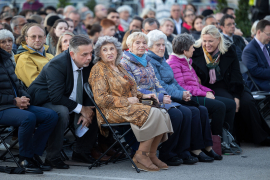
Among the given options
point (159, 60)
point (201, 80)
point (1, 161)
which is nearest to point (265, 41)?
point (201, 80)

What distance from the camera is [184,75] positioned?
251 inches

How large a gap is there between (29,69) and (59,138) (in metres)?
1.29

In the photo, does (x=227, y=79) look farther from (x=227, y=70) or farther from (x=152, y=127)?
(x=152, y=127)

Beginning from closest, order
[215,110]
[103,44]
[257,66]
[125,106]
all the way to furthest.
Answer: [125,106], [103,44], [215,110], [257,66]

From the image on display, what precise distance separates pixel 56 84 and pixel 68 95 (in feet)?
0.84

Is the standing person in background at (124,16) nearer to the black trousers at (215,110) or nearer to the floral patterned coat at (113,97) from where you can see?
the black trousers at (215,110)

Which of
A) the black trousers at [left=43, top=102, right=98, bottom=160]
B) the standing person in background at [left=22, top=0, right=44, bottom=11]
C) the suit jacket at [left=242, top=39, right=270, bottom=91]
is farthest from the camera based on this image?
the standing person in background at [left=22, top=0, right=44, bottom=11]

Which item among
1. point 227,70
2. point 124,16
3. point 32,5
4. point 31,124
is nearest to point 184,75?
point 227,70

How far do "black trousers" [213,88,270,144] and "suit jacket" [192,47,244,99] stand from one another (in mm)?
132

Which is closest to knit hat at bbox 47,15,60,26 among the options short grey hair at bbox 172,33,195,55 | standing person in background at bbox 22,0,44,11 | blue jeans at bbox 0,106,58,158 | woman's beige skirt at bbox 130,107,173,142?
short grey hair at bbox 172,33,195,55

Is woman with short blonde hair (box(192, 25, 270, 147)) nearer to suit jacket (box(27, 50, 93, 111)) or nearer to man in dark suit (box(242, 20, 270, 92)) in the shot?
man in dark suit (box(242, 20, 270, 92))

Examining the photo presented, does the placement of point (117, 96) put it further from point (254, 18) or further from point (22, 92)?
point (254, 18)

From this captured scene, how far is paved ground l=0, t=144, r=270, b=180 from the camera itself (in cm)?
467

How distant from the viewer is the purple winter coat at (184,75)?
6305 mm
